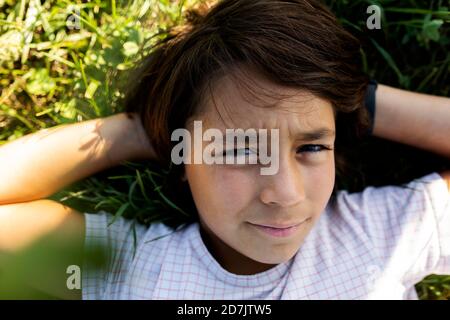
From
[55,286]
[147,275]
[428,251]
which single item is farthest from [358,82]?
[55,286]

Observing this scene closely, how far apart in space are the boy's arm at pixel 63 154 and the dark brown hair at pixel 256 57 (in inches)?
4.0

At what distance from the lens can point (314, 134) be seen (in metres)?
1.04

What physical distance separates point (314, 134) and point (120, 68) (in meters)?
0.66

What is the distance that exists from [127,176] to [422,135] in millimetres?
811

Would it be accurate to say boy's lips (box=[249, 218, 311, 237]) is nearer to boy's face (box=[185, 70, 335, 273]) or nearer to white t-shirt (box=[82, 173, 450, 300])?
boy's face (box=[185, 70, 335, 273])

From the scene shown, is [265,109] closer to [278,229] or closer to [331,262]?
[278,229]

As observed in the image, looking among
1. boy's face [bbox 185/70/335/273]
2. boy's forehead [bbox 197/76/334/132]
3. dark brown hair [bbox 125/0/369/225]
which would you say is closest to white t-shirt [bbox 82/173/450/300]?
boy's face [bbox 185/70/335/273]

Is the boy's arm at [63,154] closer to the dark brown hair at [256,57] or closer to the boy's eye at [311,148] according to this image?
the dark brown hair at [256,57]

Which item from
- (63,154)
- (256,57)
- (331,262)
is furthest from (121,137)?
(331,262)

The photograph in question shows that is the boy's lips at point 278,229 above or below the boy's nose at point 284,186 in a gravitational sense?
below

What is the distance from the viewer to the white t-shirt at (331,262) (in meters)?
→ 1.24

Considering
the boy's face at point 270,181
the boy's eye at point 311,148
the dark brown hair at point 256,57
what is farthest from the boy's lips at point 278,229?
the dark brown hair at point 256,57

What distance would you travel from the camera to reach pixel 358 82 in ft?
3.88

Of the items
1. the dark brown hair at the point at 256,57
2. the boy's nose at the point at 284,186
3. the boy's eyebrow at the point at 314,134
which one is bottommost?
the boy's nose at the point at 284,186
